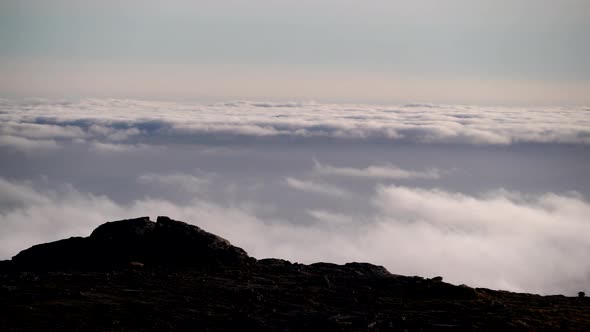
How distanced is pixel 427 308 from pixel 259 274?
329 inches

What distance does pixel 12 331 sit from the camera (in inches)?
790

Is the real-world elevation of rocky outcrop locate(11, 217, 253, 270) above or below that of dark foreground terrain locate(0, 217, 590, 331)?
above

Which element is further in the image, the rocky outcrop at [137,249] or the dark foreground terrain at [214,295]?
the rocky outcrop at [137,249]

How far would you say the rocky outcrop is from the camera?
31.2 metres

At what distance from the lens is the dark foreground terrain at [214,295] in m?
21.6

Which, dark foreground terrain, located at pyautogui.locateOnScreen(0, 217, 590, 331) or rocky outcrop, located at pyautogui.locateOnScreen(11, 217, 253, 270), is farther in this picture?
rocky outcrop, located at pyautogui.locateOnScreen(11, 217, 253, 270)

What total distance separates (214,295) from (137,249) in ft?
28.1

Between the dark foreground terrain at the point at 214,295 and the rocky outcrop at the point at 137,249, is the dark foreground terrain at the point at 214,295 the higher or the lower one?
the lower one

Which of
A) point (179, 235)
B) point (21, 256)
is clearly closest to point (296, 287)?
point (179, 235)

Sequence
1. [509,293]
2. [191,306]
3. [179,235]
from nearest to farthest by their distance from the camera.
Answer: [191,306]
[509,293]
[179,235]

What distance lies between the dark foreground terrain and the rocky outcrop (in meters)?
0.05

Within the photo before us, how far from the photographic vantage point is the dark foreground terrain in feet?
70.7

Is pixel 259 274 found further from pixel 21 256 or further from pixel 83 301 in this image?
pixel 21 256

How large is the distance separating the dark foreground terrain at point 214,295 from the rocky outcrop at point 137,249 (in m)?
0.05
